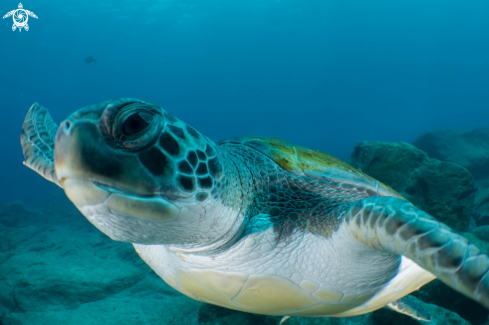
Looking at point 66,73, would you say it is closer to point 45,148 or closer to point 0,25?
point 0,25

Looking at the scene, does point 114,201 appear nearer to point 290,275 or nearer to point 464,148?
point 290,275

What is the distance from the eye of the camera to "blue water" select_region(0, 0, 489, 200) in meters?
41.4

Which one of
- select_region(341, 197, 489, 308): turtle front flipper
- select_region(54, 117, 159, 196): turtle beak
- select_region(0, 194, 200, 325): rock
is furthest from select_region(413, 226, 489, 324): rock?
select_region(54, 117, 159, 196): turtle beak

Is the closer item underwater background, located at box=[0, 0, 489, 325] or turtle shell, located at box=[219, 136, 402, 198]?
turtle shell, located at box=[219, 136, 402, 198]

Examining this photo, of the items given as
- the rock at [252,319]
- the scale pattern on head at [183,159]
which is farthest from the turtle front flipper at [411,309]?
the scale pattern on head at [183,159]

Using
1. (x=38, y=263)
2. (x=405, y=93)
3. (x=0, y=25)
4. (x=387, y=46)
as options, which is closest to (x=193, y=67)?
(x=0, y=25)

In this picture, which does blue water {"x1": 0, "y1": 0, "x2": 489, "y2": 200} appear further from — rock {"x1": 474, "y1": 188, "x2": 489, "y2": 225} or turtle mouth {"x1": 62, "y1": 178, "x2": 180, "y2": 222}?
turtle mouth {"x1": 62, "y1": 178, "x2": 180, "y2": 222}

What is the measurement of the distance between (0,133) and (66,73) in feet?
102

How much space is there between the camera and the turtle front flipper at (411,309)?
2.16 metres

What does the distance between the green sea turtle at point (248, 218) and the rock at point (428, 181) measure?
250 centimetres

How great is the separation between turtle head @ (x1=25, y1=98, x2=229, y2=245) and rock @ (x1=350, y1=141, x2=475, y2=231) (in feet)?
14.3

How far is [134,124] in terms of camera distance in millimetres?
829

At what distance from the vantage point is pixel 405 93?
7812 cm

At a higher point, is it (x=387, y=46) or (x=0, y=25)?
(x=387, y=46)
